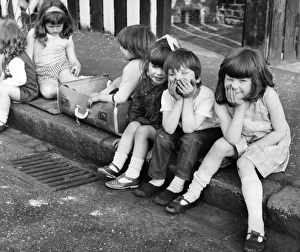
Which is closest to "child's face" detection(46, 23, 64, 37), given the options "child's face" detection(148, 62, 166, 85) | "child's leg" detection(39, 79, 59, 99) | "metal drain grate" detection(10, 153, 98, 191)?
"child's leg" detection(39, 79, 59, 99)

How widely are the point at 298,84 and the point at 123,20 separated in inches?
117

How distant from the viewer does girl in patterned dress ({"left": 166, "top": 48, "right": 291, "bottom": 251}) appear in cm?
373

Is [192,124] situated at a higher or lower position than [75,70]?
higher

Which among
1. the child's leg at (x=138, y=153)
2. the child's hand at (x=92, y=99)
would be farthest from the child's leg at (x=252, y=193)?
the child's hand at (x=92, y=99)

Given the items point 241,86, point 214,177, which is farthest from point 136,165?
point 241,86

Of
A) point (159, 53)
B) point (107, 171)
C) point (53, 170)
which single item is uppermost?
point (159, 53)

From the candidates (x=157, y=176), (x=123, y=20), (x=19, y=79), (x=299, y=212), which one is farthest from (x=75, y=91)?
(x=123, y=20)

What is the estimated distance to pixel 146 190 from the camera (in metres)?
4.11

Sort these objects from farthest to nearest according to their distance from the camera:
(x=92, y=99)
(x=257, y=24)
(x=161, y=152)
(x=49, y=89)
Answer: (x=257, y=24)
(x=49, y=89)
(x=92, y=99)
(x=161, y=152)

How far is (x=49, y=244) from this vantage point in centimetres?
346

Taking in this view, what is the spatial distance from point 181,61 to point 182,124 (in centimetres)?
42

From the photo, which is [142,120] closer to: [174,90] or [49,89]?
[174,90]

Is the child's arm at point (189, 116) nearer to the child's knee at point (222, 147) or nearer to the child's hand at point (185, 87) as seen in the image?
the child's hand at point (185, 87)

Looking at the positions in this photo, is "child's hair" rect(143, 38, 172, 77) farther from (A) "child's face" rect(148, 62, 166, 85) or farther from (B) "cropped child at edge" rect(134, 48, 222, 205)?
(B) "cropped child at edge" rect(134, 48, 222, 205)
